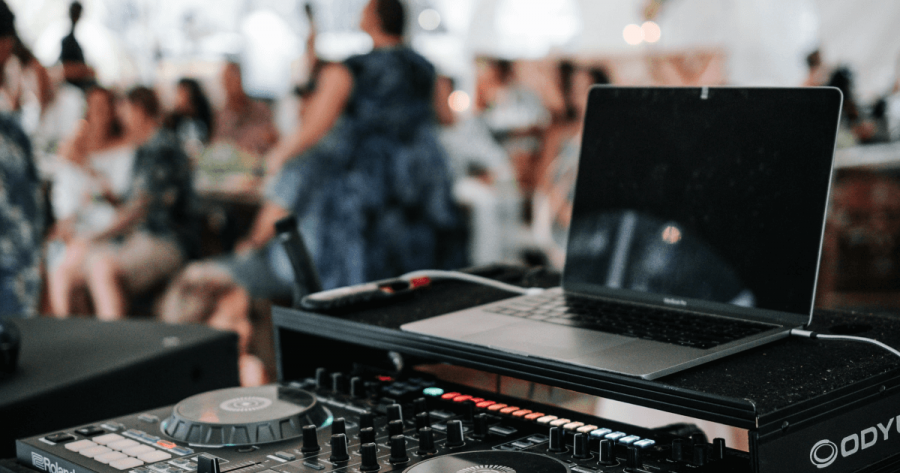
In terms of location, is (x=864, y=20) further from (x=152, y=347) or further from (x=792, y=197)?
(x=152, y=347)

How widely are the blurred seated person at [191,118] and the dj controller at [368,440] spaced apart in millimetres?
1907

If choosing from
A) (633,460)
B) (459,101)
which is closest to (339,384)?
(633,460)

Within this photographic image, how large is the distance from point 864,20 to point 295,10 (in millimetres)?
1943

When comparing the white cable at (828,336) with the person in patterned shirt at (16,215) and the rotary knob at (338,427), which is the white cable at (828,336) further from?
the person in patterned shirt at (16,215)

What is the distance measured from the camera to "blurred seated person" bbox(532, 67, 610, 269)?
2826mm

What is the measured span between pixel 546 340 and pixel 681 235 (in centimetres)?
23

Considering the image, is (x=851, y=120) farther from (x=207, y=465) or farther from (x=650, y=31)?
(x=207, y=465)

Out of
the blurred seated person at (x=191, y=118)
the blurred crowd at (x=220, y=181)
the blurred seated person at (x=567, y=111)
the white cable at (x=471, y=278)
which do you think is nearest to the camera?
the white cable at (x=471, y=278)

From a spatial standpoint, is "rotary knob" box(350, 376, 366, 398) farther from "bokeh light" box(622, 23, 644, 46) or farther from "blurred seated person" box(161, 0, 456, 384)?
"bokeh light" box(622, 23, 644, 46)

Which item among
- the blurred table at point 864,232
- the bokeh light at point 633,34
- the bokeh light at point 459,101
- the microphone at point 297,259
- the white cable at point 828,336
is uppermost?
the bokeh light at point 633,34

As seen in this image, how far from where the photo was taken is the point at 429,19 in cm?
276

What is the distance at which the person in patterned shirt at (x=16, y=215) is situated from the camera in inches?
91.0

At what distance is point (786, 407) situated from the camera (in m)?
0.56

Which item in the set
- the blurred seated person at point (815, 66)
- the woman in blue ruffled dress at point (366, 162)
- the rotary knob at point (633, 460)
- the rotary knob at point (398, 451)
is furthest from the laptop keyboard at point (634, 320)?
the blurred seated person at point (815, 66)
